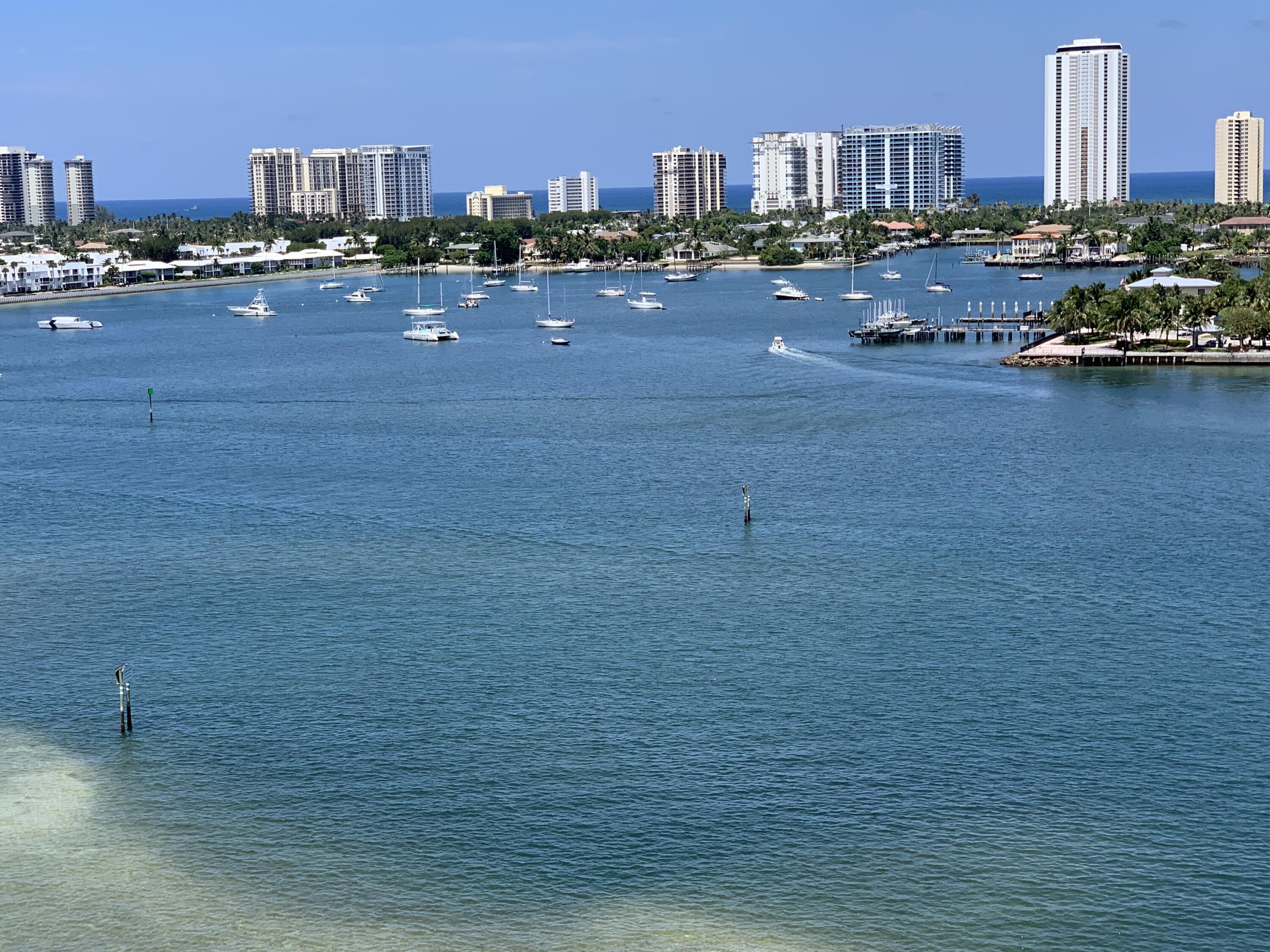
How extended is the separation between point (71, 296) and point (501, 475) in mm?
78231

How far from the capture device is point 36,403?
52.4 meters

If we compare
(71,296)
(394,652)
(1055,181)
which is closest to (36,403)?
(394,652)

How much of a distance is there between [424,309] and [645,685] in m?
66.5

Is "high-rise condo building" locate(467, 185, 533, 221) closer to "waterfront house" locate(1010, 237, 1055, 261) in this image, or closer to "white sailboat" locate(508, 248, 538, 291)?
"white sailboat" locate(508, 248, 538, 291)

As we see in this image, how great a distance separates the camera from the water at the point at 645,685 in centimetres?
1656

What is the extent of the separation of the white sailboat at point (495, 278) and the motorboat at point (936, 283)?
101 ft

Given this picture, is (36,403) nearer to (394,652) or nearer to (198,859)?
(394,652)

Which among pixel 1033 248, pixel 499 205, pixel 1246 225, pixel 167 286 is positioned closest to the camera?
pixel 167 286

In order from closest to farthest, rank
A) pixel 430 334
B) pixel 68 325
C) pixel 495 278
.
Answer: pixel 430 334 < pixel 68 325 < pixel 495 278

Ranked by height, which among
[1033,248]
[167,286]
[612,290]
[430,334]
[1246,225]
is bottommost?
[430,334]

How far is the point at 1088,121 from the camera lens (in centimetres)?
16925

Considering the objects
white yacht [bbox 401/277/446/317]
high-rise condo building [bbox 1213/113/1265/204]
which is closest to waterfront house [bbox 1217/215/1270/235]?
high-rise condo building [bbox 1213/113/1265/204]

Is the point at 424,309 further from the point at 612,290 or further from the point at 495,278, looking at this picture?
the point at 495,278

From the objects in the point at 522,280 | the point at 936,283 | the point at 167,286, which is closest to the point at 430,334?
the point at 936,283
